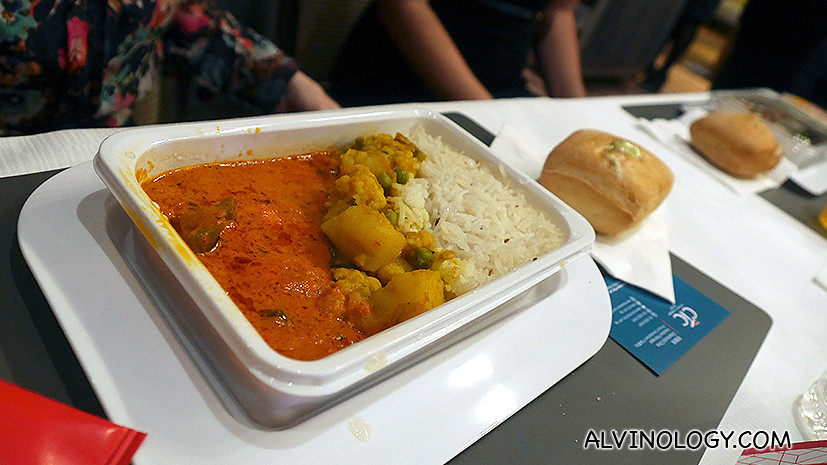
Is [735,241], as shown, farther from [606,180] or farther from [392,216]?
Answer: [392,216]

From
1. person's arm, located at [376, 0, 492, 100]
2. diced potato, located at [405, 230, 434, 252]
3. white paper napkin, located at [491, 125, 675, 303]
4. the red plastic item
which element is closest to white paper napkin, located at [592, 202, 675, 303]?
white paper napkin, located at [491, 125, 675, 303]

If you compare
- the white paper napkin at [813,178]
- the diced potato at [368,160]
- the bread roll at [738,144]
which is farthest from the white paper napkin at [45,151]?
the white paper napkin at [813,178]

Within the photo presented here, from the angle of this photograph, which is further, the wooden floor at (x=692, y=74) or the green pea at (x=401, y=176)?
the wooden floor at (x=692, y=74)

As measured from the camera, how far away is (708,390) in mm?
1063

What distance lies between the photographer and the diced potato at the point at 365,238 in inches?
34.6

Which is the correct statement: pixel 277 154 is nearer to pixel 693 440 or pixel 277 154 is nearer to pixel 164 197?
pixel 164 197

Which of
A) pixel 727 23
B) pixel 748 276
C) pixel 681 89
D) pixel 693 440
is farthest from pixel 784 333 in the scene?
pixel 727 23

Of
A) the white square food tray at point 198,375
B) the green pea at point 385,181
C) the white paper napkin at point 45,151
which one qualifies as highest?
the green pea at point 385,181

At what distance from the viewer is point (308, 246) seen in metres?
0.91

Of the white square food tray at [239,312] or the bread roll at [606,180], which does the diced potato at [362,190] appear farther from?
the bread roll at [606,180]

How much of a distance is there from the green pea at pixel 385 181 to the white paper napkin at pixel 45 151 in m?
0.59

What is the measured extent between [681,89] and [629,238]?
228 inches

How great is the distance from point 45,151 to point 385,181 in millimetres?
673

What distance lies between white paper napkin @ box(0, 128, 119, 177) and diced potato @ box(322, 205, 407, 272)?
0.57 m
